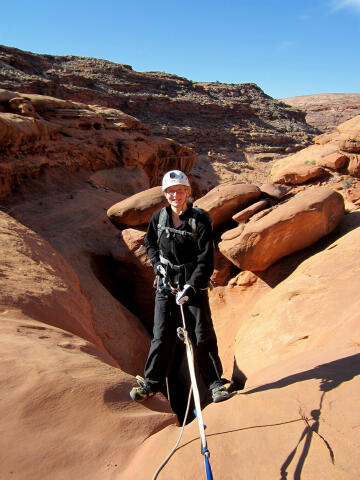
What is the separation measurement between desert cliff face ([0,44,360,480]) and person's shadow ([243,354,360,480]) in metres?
0.01

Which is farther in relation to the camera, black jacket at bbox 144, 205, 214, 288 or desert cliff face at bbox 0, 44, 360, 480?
black jacket at bbox 144, 205, 214, 288

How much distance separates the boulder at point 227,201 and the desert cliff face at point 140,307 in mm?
27

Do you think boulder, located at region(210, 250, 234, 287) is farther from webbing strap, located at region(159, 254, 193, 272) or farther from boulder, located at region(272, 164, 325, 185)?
webbing strap, located at region(159, 254, 193, 272)

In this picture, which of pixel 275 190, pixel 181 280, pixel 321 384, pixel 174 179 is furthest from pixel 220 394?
pixel 275 190

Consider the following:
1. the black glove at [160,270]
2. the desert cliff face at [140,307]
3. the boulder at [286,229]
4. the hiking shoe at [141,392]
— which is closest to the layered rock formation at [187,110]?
the desert cliff face at [140,307]

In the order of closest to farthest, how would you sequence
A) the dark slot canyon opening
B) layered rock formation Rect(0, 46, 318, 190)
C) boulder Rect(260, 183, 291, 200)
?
boulder Rect(260, 183, 291, 200)
the dark slot canyon opening
layered rock formation Rect(0, 46, 318, 190)

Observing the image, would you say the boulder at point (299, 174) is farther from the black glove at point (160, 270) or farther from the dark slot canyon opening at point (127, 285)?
the black glove at point (160, 270)

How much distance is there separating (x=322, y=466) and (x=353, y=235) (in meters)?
4.85

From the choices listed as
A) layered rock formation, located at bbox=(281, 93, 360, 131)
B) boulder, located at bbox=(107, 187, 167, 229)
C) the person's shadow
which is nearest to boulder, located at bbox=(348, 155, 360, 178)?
boulder, located at bbox=(107, 187, 167, 229)

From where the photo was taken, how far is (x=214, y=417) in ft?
8.04

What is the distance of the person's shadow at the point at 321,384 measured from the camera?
190cm

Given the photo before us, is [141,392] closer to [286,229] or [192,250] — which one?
[192,250]

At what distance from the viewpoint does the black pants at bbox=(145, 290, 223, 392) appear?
2977 millimetres

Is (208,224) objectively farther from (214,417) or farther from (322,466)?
(322,466)
